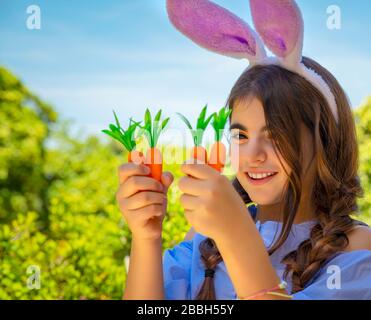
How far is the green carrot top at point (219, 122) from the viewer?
901 millimetres

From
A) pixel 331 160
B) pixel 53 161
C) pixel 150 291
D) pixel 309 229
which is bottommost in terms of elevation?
pixel 150 291

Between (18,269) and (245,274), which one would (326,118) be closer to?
(245,274)

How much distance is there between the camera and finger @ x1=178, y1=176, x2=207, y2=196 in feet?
2.80

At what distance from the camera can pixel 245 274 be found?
908mm

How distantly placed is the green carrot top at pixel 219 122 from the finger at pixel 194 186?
84 millimetres

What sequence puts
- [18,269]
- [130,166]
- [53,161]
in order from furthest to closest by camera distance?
[53,161] → [18,269] → [130,166]

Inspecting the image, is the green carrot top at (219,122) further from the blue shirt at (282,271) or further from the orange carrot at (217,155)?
the blue shirt at (282,271)

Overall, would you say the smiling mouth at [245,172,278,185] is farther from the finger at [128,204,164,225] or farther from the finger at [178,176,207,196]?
the finger at [178,176,207,196]

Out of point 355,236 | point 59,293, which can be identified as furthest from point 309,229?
point 59,293

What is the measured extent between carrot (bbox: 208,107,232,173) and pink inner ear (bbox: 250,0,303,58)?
38 cm

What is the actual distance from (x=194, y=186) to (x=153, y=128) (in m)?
0.16

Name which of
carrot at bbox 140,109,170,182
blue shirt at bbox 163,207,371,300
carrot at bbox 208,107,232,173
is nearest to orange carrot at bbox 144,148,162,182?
carrot at bbox 140,109,170,182

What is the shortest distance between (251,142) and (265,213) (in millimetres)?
216

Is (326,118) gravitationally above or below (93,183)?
below
